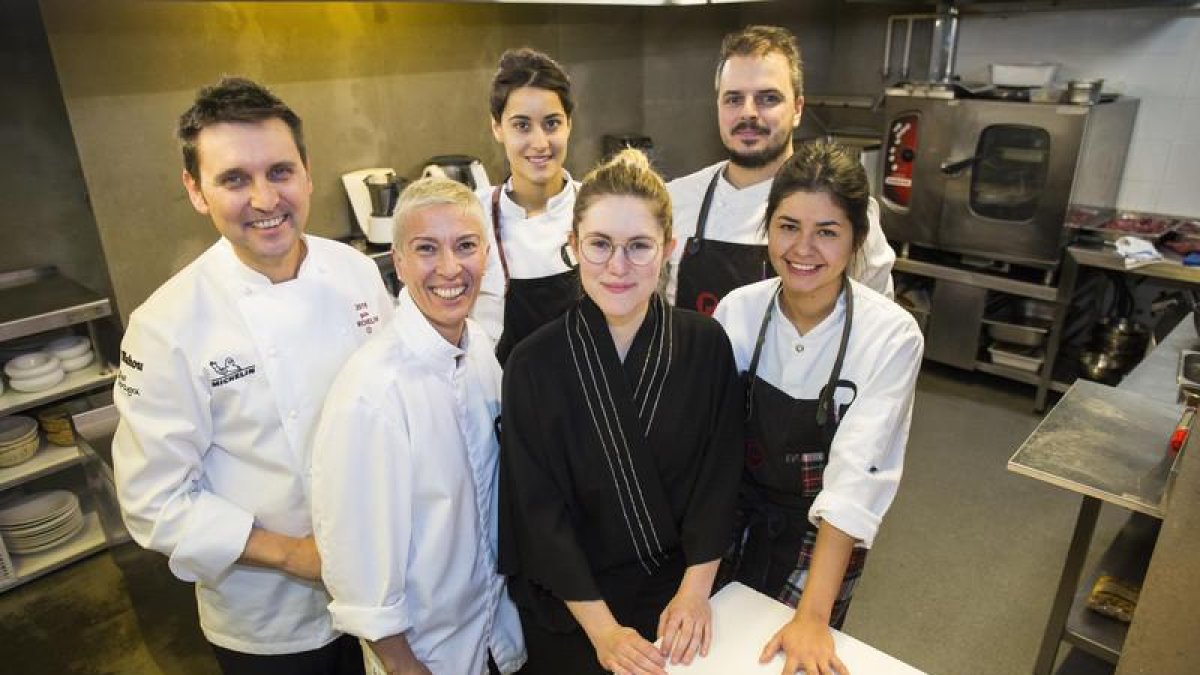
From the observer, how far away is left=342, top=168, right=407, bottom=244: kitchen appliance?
296 centimetres

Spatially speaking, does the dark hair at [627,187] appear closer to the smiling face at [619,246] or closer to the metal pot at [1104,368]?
the smiling face at [619,246]

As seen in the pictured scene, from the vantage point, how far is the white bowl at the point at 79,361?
2463mm

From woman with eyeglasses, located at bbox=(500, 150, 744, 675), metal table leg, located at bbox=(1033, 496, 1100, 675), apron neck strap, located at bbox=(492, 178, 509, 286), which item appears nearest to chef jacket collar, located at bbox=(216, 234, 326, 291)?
woman with eyeglasses, located at bbox=(500, 150, 744, 675)

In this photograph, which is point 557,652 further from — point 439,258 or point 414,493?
point 439,258

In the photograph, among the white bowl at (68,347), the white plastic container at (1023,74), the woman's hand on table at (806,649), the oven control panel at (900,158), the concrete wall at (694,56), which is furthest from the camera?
the concrete wall at (694,56)

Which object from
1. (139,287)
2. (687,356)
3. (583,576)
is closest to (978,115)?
(687,356)

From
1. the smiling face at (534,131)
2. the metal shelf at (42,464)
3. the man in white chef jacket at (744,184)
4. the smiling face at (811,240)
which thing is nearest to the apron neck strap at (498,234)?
the smiling face at (534,131)

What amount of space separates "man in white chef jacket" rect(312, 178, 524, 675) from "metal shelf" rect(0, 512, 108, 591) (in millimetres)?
2042

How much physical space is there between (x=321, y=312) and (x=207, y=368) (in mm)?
209

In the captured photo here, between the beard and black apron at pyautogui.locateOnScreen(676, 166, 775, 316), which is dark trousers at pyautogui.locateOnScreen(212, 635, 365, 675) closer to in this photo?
black apron at pyautogui.locateOnScreen(676, 166, 775, 316)

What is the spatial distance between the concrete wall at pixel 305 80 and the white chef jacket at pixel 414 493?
1867 mm

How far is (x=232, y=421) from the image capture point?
126 centimetres

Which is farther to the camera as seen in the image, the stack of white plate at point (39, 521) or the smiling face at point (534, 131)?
the stack of white plate at point (39, 521)

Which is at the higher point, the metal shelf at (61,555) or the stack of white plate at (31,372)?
the stack of white plate at (31,372)
